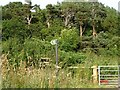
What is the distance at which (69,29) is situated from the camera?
19.6 feet

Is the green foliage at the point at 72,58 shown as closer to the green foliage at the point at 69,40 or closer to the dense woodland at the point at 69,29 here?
the dense woodland at the point at 69,29

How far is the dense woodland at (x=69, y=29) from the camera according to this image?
589 centimetres

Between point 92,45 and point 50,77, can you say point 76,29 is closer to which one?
point 92,45

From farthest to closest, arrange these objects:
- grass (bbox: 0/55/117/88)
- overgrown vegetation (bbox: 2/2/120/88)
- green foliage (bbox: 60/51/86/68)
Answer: overgrown vegetation (bbox: 2/2/120/88)
green foliage (bbox: 60/51/86/68)
grass (bbox: 0/55/117/88)

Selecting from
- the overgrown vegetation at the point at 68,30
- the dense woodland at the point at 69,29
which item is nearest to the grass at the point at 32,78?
the overgrown vegetation at the point at 68,30

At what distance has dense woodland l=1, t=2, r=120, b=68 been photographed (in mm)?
5891

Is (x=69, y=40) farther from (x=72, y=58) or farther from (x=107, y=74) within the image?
(x=107, y=74)

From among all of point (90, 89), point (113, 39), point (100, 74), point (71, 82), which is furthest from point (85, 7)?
point (71, 82)

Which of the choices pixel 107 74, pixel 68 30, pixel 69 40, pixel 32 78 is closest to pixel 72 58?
pixel 69 40

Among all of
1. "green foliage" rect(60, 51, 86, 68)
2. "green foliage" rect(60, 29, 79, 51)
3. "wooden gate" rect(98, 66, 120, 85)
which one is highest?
"green foliage" rect(60, 29, 79, 51)

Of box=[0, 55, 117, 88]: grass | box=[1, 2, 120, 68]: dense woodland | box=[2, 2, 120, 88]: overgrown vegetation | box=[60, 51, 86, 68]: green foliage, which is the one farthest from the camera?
box=[1, 2, 120, 68]: dense woodland

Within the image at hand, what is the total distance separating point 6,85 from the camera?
3.44m

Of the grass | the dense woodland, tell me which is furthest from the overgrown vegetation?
the grass

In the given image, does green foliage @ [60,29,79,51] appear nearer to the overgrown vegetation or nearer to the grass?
the overgrown vegetation
